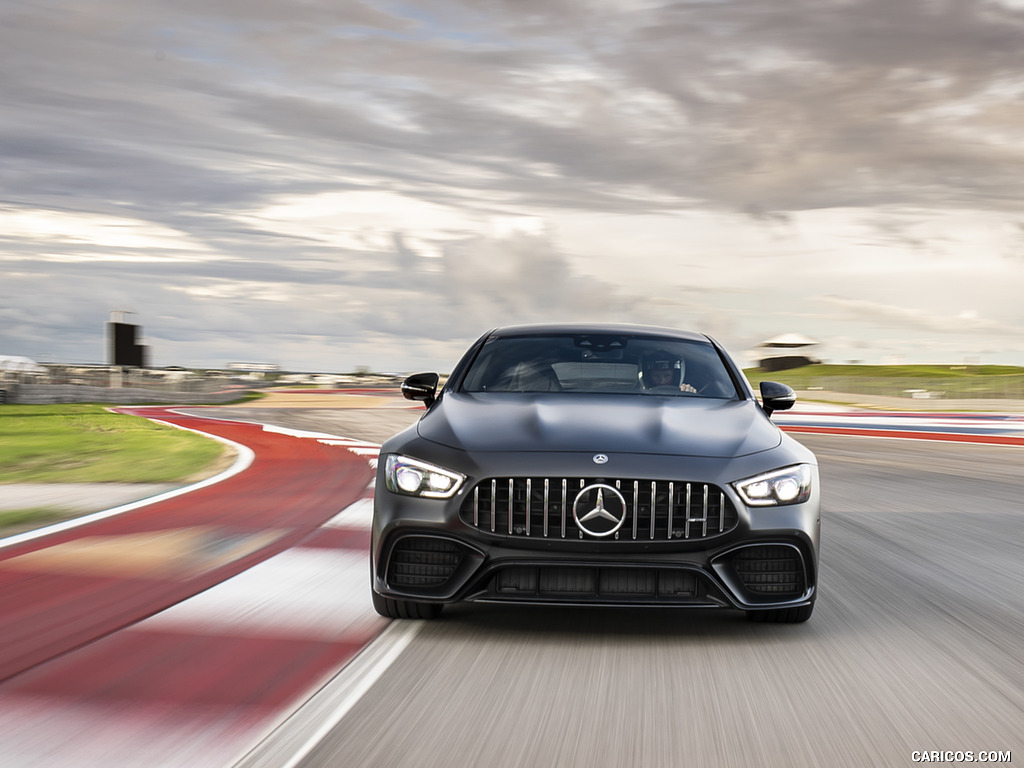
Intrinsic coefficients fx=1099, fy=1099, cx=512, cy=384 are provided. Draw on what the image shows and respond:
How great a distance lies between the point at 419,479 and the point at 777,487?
1499 mm

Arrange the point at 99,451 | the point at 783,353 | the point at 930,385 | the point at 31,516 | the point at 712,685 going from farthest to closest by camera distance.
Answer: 1. the point at 783,353
2. the point at 930,385
3. the point at 99,451
4. the point at 31,516
5. the point at 712,685

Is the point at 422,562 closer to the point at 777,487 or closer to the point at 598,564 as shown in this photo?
the point at 598,564

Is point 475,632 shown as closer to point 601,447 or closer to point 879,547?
point 601,447

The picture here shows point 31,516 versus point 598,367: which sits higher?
point 598,367

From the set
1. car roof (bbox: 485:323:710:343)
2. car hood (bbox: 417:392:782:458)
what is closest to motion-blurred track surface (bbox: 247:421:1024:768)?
car hood (bbox: 417:392:782:458)

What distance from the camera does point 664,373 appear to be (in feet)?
20.1

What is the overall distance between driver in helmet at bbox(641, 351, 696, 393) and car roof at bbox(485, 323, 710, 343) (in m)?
0.30

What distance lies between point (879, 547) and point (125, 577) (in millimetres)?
4795

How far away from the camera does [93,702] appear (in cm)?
376

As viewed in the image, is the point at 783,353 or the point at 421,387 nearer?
the point at 421,387

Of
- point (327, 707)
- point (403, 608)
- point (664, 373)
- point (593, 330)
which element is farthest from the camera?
point (593, 330)

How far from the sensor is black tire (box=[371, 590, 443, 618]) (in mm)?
4863

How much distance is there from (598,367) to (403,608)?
1.94 meters

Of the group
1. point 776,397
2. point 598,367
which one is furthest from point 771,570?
point 598,367
